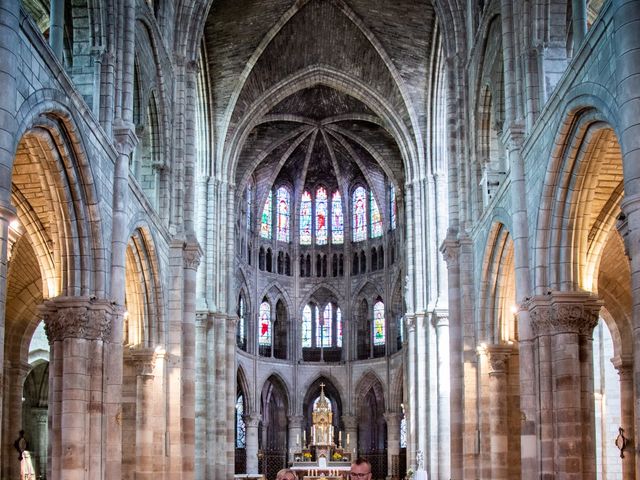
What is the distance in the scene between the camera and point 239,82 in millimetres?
45781

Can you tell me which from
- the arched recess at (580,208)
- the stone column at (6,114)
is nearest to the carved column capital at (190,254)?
the arched recess at (580,208)

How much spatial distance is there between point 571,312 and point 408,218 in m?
27.6

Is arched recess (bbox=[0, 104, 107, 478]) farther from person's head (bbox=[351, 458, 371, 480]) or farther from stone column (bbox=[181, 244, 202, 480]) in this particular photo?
person's head (bbox=[351, 458, 371, 480])

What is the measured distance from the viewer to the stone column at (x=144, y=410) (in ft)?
96.6

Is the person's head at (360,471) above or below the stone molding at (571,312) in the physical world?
below

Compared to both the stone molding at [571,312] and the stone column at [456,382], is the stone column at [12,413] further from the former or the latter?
the stone molding at [571,312]

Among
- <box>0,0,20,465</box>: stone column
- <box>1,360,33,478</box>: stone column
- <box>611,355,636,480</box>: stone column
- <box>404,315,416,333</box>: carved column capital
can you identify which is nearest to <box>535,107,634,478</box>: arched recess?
<box>611,355,636,480</box>: stone column

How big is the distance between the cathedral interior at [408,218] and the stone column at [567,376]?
0.05 metres

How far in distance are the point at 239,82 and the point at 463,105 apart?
48.5ft

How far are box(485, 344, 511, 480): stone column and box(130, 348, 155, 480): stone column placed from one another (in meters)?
10.1

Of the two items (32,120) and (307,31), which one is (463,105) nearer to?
(307,31)

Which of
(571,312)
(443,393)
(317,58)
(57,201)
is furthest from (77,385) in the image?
(317,58)

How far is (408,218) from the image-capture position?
4872cm

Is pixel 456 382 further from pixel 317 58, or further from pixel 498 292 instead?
pixel 317 58
